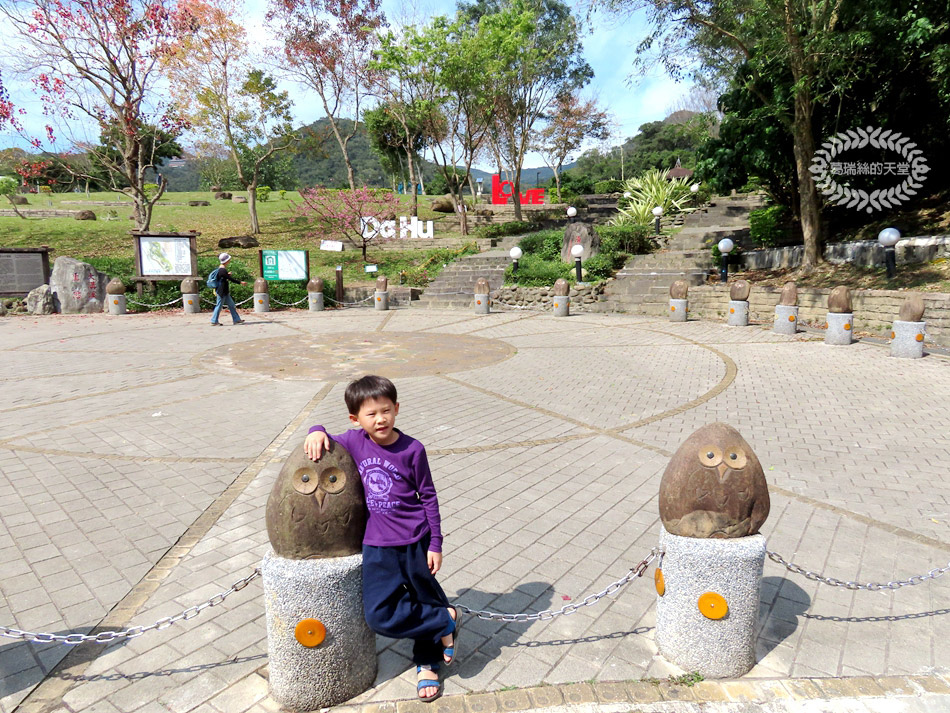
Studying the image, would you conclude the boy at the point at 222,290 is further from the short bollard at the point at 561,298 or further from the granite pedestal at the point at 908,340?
the granite pedestal at the point at 908,340

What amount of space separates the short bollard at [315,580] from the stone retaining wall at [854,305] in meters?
10.9

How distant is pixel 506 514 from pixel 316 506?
2.20m

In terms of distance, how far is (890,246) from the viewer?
11633 millimetres

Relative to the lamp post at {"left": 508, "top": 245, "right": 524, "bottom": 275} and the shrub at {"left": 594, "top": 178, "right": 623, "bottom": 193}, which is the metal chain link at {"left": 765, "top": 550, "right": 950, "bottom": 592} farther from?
the shrub at {"left": 594, "top": 178, "right": 623, "bottom": 193}

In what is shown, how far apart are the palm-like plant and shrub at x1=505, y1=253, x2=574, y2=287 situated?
6038mm

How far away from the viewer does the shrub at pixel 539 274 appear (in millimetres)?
17172

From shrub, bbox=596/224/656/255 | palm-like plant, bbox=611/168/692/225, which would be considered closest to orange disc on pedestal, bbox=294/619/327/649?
shrub, bbox=596/224/656/255

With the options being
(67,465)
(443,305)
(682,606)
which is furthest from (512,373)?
(443,305)

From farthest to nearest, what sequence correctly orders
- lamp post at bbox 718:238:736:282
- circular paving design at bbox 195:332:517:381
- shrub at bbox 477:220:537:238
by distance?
shrub at bbox 477:220:537:238
lamp post at bbox 718:238:736:282
circular paving design at bbox 195:332:517:381

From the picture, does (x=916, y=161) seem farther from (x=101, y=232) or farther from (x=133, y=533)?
(x=101, y=232)

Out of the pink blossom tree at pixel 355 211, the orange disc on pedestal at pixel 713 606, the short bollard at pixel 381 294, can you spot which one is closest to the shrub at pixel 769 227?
the short bollard at pixel 381 294

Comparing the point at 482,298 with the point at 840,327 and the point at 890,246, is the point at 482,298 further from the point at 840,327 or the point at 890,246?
the point at 890,246

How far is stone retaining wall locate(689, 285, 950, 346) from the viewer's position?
1021cm

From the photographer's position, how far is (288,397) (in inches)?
292
